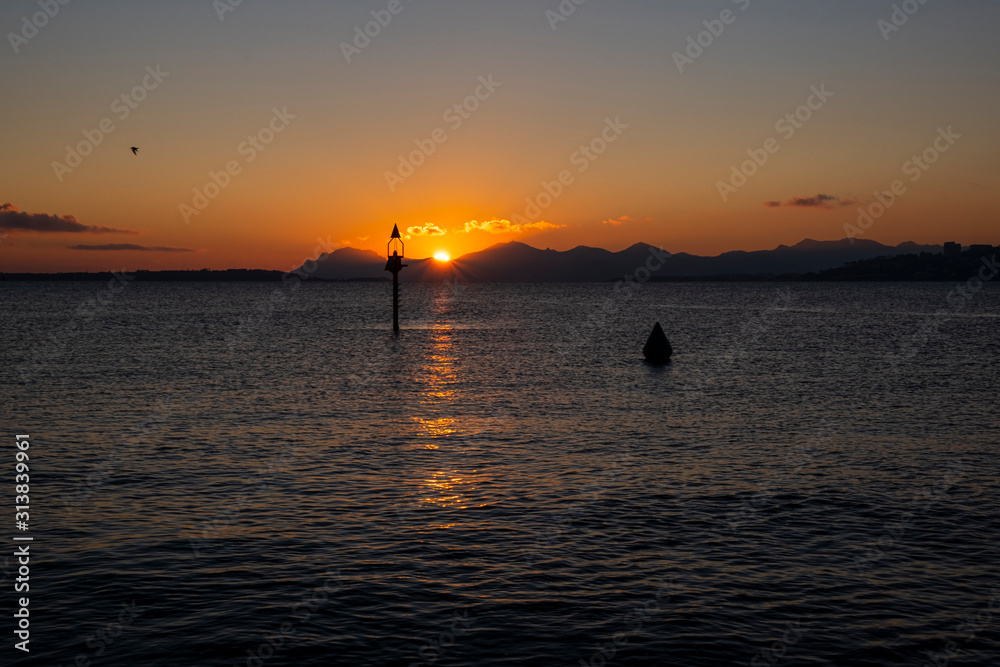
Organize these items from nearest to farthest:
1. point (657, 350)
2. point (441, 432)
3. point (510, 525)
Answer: point (510, 525), point (441, 432), point (657, 350)

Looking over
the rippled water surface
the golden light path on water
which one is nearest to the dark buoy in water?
the golden light path on water

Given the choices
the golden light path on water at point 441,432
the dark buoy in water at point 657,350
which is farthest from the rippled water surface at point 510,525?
the dark buoy in water at point 657,350

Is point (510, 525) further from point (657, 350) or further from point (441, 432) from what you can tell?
point (657, 350)

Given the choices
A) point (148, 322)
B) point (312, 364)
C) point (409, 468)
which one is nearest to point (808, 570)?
point (409, 468)

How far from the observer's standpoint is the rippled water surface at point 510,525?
12.5 m

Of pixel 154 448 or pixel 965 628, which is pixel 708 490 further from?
pixel 154 448

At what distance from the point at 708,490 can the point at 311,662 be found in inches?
481

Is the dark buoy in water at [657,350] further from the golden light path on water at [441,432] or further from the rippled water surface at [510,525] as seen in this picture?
the rippled water surface at [510,525]

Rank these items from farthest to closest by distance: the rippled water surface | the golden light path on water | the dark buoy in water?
the dark buoy in water → the golden light path on water → the rippled water surface

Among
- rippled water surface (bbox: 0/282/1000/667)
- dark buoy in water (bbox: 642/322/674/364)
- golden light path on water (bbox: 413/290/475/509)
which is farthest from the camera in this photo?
dark buoy in water (bbox: 642/322/674/364)

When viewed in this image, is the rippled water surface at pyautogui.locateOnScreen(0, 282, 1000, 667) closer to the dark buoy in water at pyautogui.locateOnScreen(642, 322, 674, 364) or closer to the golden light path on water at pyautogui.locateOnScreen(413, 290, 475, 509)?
the golden light path on water at pyautogui.locateOnScreen(413, 290, 475, 509)

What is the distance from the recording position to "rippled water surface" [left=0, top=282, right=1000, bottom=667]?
1245cm

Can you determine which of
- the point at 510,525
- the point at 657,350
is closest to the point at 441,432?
the point at 510,525

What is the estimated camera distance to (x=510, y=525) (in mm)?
17891
